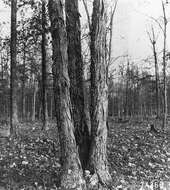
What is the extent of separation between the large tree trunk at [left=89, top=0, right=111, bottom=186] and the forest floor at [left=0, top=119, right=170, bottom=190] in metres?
0.59

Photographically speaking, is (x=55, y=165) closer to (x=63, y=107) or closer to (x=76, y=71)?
(x=63, y=107)

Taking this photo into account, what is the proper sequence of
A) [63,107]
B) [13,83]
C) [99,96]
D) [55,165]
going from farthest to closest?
[13,83], [55,165], [99,96], [63,107]

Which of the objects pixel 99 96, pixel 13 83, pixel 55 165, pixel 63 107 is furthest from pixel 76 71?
pixel 13 83

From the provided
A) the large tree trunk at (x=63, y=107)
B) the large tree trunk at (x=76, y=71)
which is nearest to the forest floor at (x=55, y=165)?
the large tree trunk at (x=63, y=107)

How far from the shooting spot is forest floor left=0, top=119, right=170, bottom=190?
6.36 meters

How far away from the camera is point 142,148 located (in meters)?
10.6

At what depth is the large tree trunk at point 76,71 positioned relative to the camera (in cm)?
716

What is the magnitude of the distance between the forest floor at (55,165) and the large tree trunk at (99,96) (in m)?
0.59

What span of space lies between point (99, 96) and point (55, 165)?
227cm

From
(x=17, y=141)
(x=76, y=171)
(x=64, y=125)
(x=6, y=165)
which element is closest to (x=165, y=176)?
(x=76, y=171)

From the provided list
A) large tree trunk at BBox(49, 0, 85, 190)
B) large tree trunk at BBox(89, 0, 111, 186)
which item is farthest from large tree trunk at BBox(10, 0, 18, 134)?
large tree trunk at BBox(49, 0, 85, 190)

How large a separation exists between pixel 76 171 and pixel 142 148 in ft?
16.8

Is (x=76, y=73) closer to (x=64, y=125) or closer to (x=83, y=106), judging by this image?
(x=83, y=106)

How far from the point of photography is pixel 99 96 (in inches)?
265
